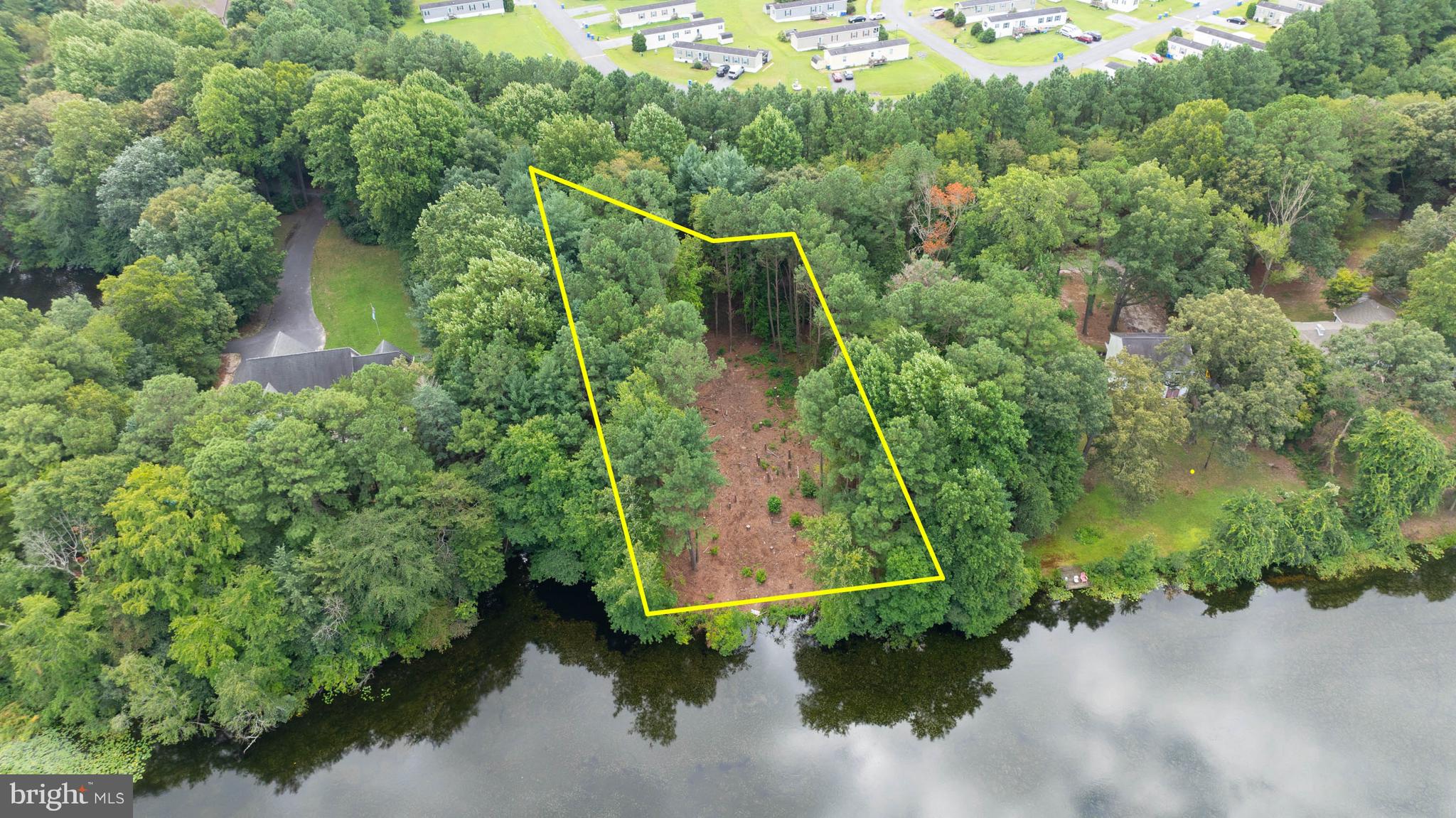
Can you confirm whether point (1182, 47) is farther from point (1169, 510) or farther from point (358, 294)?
point (358, 294)

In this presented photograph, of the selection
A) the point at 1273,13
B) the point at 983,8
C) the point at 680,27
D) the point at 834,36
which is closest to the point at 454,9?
the point at 680,27

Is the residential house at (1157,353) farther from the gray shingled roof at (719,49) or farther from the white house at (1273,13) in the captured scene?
the white house at (1273,13)

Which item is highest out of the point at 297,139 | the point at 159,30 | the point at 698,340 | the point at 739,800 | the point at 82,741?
the point at 159,30

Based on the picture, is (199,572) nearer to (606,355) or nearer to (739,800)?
(606,355)

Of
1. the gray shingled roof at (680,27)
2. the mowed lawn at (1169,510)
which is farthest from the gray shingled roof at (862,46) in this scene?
the mowed lawn at (1169,510)

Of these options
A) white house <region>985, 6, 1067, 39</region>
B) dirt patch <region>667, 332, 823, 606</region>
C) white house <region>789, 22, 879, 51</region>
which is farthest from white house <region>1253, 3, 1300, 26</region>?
dirt patch <region>667, 332, 823, 606</region>

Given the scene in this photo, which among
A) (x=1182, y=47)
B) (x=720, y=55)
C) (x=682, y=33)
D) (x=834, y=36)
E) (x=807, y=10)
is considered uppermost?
(x=807, y=10)

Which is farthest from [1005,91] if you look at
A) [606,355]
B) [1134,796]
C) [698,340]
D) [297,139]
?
[297,139]
